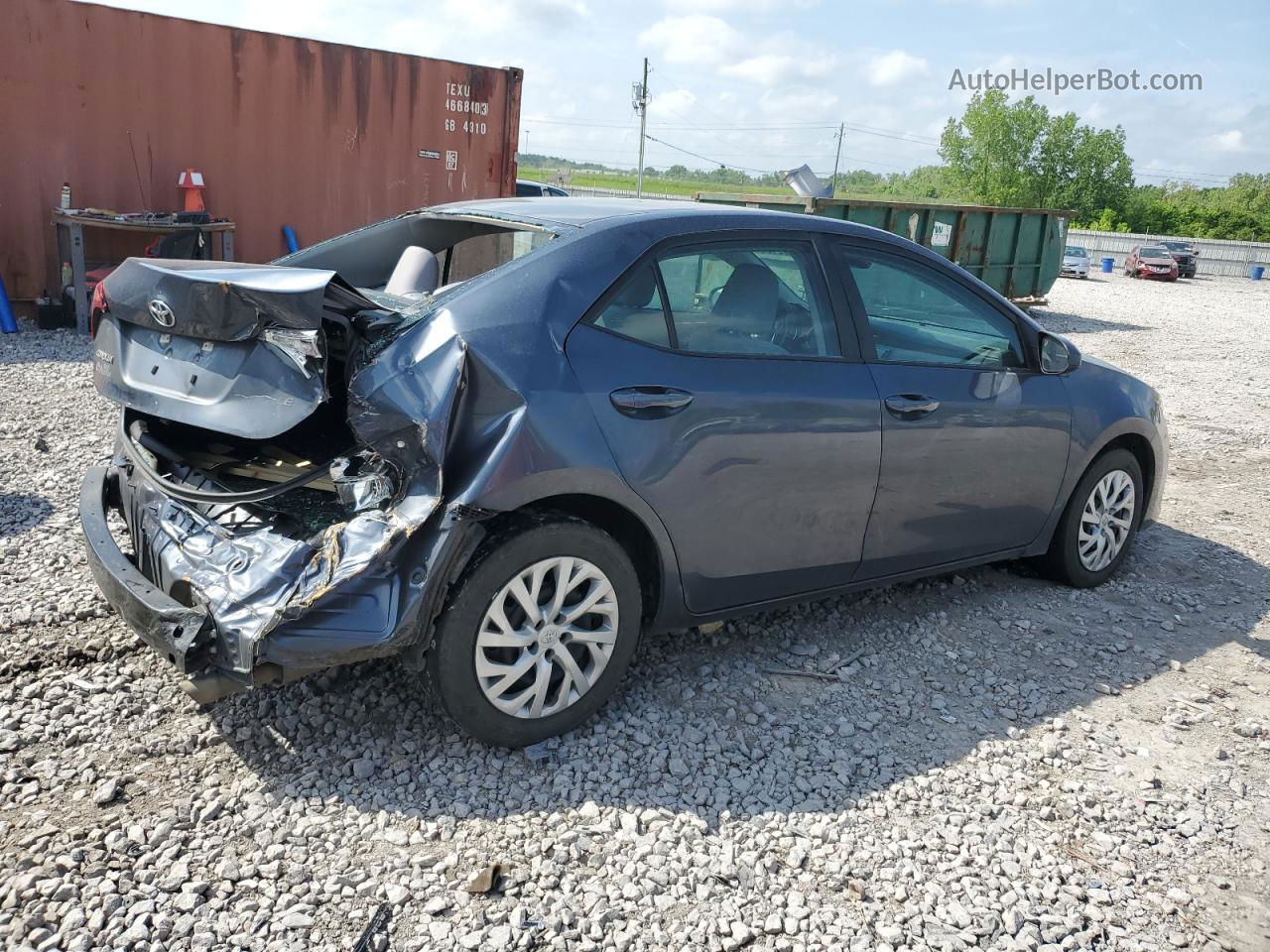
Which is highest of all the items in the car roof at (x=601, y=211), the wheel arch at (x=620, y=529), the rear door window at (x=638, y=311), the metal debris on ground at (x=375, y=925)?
the car roof at (x=601, y=211)

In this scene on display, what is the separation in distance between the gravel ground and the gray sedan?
340 mm

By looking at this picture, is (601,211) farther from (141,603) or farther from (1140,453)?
(1140,453)

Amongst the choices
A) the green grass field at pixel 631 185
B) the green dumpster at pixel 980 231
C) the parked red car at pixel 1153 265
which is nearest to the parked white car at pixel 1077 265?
the parked red car at pixel 1153 265

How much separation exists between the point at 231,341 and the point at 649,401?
4.20 feet

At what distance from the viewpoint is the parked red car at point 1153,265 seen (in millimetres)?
36438

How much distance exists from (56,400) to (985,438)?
625cm

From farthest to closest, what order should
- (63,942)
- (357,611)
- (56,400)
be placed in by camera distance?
(56,400), (357,611), (63,942)

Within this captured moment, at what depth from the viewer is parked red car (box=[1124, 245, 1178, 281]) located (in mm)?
36438

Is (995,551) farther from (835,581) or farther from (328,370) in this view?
(328,370)

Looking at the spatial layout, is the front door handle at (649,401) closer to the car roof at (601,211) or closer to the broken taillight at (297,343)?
the car roof at (601,211)

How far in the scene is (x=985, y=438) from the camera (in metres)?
4.13

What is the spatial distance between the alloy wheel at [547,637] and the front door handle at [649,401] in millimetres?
498

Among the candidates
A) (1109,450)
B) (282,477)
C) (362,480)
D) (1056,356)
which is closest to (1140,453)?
(1109,450)

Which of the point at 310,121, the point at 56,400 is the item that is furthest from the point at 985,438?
the point at 310,121
